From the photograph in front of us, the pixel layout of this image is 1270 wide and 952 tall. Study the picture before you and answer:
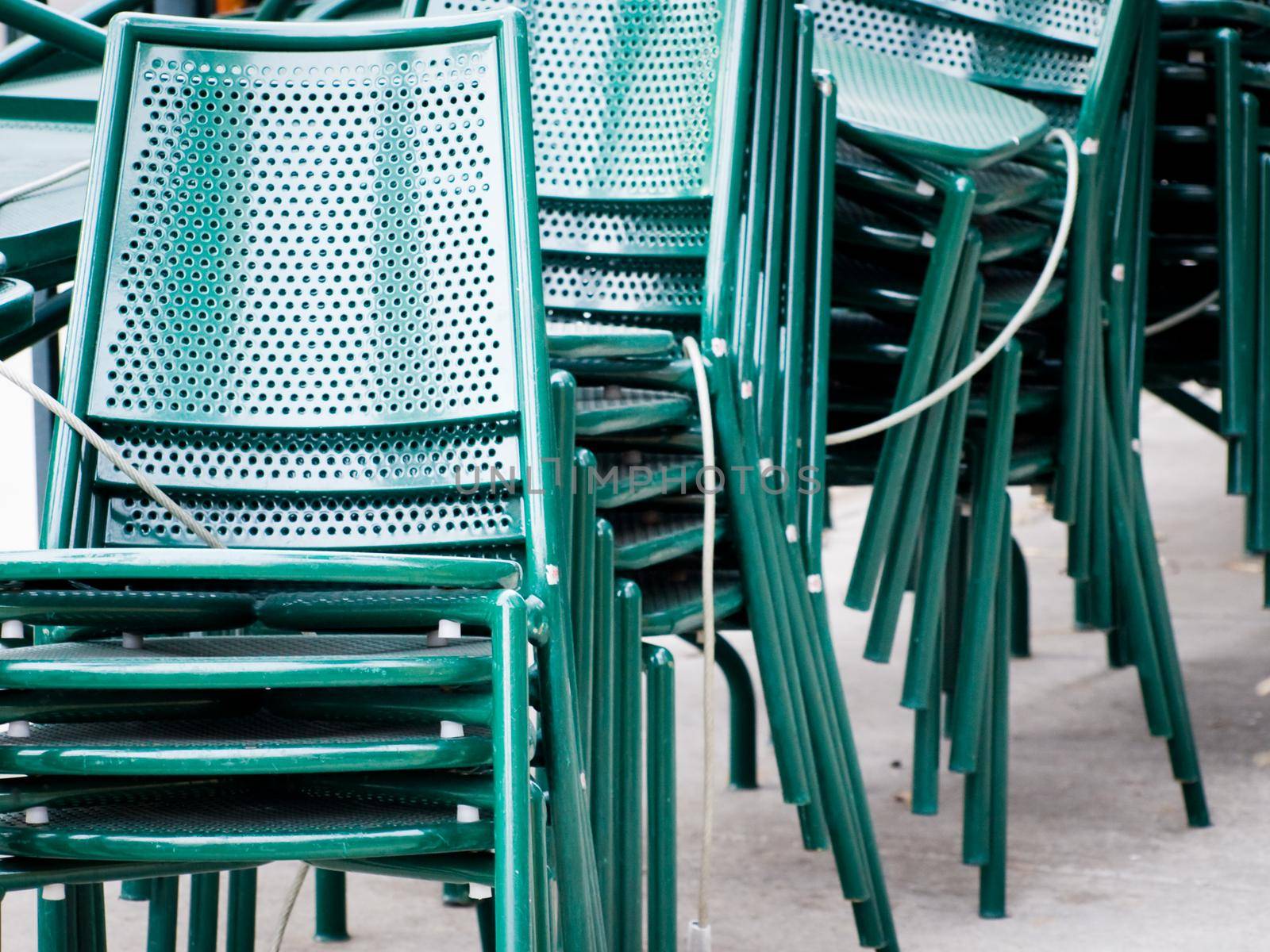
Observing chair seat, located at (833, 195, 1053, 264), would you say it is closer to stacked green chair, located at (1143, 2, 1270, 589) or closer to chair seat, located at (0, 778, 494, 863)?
stacked green chair, located at (1143, 2, 1270, 589)

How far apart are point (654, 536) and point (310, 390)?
0.57 m

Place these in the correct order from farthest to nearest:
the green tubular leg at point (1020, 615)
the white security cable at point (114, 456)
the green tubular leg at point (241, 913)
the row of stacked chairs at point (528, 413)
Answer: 1. the green tubular leg at point (1020, 615)
2. the green tubular leg at point (241, 913)
3. the white security cable at point (114, 456)
4. the row of stacked chairs at point (528, 413)

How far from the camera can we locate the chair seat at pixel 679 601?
2.37 metres

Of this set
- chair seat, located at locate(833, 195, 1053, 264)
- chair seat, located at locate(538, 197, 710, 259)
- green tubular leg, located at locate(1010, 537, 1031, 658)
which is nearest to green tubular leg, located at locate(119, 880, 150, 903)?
chair seat, located at locate(538, 197, 710, 259)

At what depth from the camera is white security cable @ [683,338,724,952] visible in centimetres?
225

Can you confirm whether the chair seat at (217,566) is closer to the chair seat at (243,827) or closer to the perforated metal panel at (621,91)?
the chair seat at (243,827)

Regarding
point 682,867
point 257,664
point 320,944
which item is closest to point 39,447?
point 320,944

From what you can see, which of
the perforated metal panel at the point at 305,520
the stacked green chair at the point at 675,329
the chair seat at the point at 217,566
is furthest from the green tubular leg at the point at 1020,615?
the chair seat at the point at 217,566

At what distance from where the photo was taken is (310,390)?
208cm

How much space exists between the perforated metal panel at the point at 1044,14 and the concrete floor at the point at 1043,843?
4.91ft

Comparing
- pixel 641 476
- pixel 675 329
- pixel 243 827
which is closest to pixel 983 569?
pixel 675 329

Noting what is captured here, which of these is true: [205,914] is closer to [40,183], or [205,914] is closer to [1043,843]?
[40,183]

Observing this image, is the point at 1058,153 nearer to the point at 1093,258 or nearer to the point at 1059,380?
the point at 1093,258

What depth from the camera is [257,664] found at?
158 centimetres
